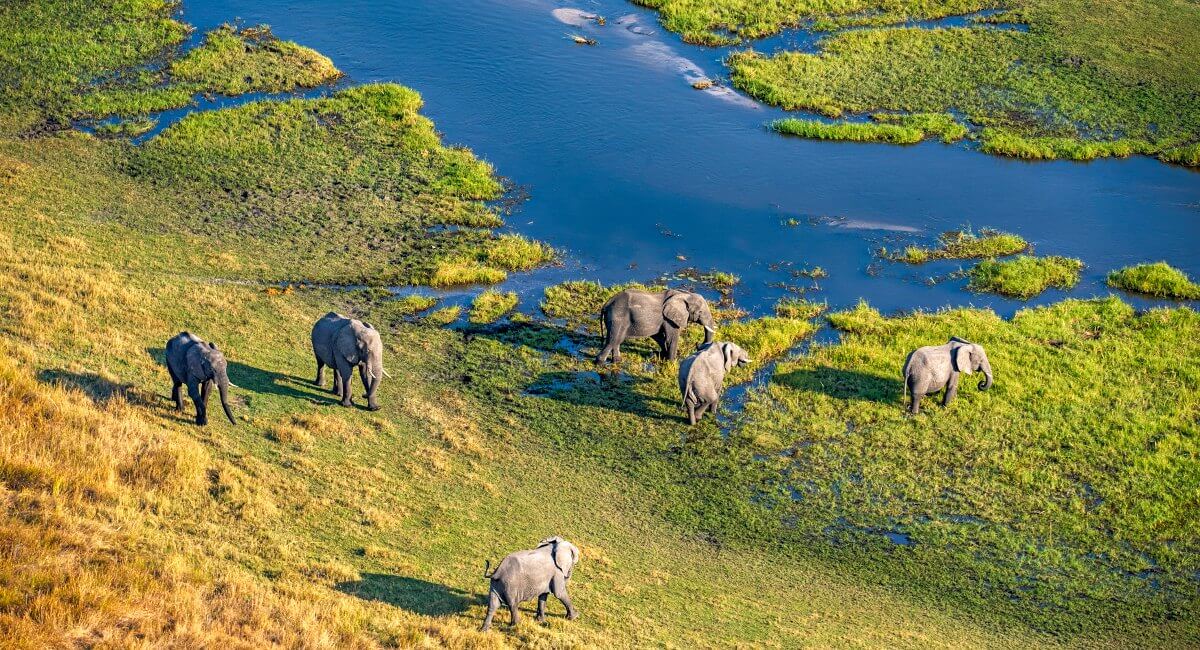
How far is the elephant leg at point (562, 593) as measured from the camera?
18.6 meters

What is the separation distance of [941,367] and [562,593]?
41.1 feet

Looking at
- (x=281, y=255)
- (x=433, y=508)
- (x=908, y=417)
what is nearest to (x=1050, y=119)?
(x=908, y=417)

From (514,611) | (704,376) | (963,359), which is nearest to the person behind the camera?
(514,611)

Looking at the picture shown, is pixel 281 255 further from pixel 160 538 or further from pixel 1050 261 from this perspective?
pixel 1050 261

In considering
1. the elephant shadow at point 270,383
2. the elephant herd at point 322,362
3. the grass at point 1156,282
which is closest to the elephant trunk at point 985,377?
the grass at point 1156,282

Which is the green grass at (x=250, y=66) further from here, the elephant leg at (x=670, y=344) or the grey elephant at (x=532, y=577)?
the grey elephant at (x=532, y=577)

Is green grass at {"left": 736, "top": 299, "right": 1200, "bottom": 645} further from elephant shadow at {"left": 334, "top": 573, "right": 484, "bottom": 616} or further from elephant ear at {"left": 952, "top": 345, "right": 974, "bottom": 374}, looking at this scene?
elephant shadow at {"left": 334, "top": 573, "right": 484, "bottom": 616}

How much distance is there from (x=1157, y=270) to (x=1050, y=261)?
125 inches

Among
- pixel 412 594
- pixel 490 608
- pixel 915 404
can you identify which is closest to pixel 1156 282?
pixel 915 404

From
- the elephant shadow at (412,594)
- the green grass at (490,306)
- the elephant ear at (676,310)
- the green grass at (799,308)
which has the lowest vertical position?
the green grass at (490,306)

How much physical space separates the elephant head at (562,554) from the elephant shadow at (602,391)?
28.2 feet

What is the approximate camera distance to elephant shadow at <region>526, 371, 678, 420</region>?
1083 inches

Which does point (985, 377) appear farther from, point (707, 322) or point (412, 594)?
point (412, 594)

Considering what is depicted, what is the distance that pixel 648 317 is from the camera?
28797 millimetres
